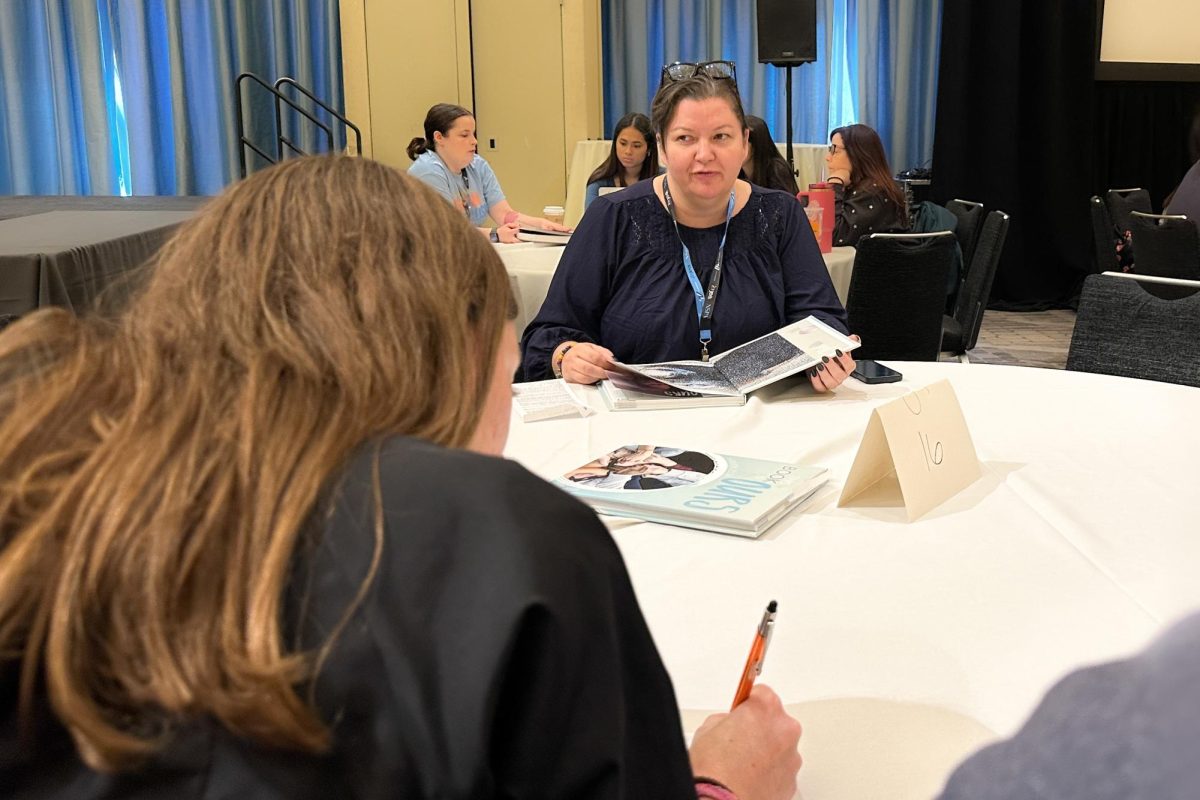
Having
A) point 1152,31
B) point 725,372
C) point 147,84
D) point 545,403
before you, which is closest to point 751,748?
point 545,403

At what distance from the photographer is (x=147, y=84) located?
24.6ft

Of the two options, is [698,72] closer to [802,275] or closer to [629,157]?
[802,275]

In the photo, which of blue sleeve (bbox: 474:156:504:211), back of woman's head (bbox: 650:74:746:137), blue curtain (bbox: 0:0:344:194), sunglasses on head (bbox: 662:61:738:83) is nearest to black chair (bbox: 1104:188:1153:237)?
blue sleeve (bbox: 474:156:504:211)

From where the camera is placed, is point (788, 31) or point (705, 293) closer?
point (705, 293)

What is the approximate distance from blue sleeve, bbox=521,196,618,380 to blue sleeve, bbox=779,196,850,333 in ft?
1.25

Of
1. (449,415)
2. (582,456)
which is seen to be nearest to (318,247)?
(449,415)

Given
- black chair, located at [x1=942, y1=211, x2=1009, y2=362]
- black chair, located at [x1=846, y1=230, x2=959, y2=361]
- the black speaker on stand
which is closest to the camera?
black chair, located at [x1=846, y1=230, x2=959, y2=361]

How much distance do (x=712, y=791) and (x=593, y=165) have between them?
580 cm

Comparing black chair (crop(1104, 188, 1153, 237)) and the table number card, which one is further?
black chair (crop(1104, 188, 1153, 237))

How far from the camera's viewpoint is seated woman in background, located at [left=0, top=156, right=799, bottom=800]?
1.64 ft

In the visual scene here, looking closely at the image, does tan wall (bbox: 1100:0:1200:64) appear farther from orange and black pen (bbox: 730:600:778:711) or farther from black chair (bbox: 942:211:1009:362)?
orange and black pen (bbox: 730:600:778:711)

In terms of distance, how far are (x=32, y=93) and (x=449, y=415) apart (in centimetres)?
814

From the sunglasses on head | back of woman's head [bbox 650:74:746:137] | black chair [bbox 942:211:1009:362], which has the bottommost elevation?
black chair [bbox 942:211:1009:362]

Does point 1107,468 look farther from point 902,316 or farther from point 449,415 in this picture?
point 902,316
